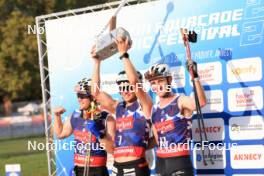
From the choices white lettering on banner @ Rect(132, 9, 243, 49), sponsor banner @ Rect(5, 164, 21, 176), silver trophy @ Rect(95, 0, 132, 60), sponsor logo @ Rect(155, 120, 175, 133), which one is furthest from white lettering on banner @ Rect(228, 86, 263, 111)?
sponsor banner @ Rect(5, 164, 21, 176)

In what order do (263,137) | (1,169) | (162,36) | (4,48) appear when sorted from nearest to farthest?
(263,137) < (162,36) < (1,169) < (4,48)

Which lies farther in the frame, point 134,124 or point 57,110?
point 57,110

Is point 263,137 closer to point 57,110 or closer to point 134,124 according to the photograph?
point 134,124

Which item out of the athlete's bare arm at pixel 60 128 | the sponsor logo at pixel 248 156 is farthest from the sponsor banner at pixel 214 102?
the athlete's bare arm at pixel 60 128

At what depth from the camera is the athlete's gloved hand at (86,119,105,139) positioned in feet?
21.7

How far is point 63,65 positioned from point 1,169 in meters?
6.64

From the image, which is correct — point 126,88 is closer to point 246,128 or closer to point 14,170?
point 246,128

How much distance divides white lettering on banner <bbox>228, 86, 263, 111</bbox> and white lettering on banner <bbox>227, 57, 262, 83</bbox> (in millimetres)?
110

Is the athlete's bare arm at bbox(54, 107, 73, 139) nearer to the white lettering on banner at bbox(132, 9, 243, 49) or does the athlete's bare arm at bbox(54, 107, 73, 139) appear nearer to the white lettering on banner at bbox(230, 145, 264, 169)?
the white lettering on banner at bbox(132, 9, 243, 49)

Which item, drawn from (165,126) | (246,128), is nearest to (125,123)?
(165,126)

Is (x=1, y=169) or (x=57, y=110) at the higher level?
(x=57, y=110)

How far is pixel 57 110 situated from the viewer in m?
7.66

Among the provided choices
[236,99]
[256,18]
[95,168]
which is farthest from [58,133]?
[256,18]

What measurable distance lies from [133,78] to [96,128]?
81 centimetres
